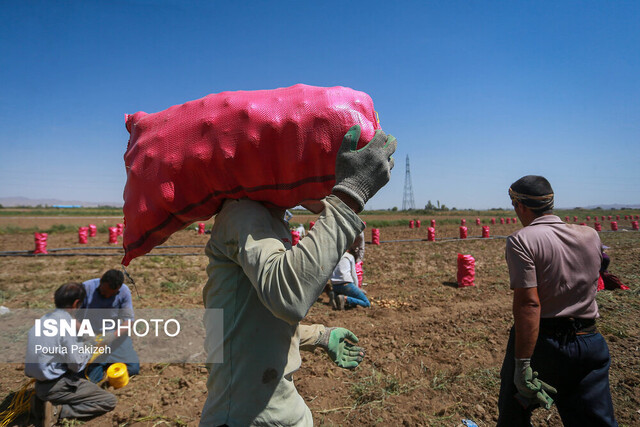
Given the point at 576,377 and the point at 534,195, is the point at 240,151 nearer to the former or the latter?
the point at 534,195

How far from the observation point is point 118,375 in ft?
13.1

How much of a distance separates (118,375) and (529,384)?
4.05m

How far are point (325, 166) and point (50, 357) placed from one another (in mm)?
3590

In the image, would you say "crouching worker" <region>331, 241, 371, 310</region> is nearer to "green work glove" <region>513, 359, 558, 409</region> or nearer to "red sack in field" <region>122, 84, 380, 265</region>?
"green work glove" <region>513, 359, 558, 409</region>

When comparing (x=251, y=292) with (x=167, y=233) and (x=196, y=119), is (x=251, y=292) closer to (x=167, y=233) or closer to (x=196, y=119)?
(x=167, y=233)

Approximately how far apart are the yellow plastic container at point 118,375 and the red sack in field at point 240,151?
11.1 feet

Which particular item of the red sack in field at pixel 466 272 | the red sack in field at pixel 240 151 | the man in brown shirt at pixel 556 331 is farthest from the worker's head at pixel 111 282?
the red sack in field at pixel 466 272

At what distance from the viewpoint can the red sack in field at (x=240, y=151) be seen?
1336mm

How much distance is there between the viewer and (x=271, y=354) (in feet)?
4.43

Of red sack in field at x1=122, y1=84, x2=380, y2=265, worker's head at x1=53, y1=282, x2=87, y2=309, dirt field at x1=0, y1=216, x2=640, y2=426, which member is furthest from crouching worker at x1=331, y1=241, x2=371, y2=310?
red sack in field at x1=122, y1=84, x2=380, y2=265

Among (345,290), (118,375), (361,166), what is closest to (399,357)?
(345,290)

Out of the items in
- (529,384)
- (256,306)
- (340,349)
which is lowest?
(529,384)

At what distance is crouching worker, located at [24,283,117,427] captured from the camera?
11.0 ft

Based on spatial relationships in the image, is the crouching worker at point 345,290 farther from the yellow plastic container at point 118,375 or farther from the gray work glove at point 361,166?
the gray work glove at point 361,166
